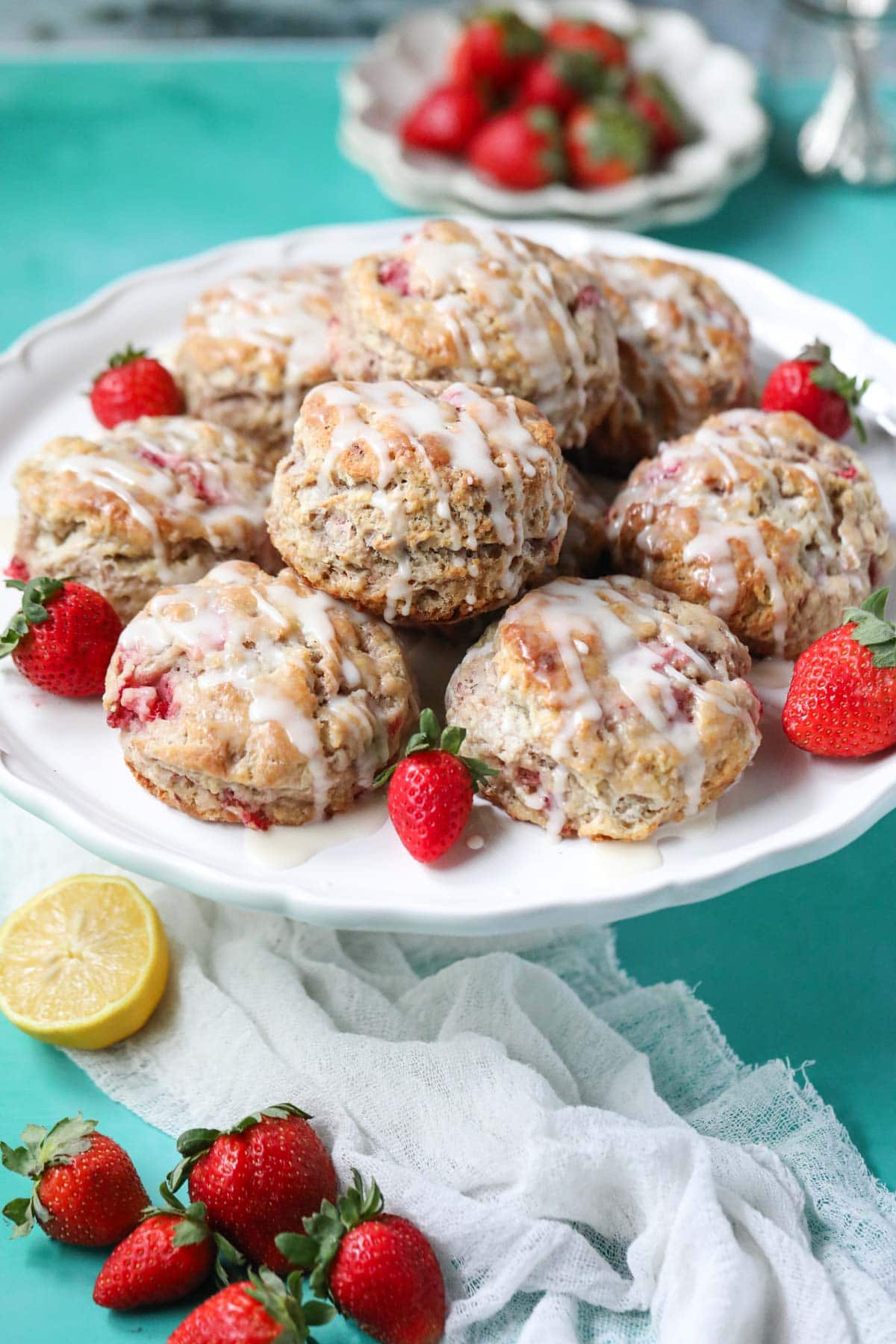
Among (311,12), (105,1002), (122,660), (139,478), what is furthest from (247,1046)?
(311,12)

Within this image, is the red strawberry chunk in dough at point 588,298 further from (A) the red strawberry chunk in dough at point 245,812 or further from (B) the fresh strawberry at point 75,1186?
(B) the fresh strawberry at point 75,1186

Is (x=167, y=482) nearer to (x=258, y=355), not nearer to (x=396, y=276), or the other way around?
(x=258, y=355)

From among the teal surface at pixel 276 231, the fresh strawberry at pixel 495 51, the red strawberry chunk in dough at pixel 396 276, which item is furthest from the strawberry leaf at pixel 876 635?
the fresh strawberry at pixel 495 51

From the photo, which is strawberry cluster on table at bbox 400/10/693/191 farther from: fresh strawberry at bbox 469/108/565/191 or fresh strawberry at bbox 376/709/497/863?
fresh strawberry at bbox 376/709/497/863

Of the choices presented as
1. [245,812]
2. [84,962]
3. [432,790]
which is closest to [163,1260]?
[84,962]

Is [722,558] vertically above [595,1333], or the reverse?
[722,558]

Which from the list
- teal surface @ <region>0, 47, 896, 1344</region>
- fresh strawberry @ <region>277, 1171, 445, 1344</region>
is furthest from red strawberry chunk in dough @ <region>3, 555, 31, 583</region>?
fresh strawberry @ <region>277, 1171, 445, 1344</region>

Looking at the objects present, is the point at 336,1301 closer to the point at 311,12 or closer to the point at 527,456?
the point at 527,456
